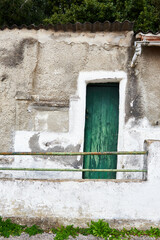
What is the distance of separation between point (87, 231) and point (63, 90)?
2.77 meters

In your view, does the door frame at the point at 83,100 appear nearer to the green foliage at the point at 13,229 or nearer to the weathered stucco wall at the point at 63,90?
the weathered stucco wall at the point at 63,90

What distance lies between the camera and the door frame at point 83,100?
4.87 m

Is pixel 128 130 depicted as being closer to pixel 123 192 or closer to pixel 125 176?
pixel 125 176

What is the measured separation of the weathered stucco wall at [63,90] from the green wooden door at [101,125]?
0.30 meters

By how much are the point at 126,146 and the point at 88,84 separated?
160cm

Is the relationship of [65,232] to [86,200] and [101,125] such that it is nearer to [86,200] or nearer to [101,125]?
[86,200]

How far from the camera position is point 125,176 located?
185 inches

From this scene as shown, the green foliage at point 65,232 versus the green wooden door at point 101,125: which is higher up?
the green wooden door at point 101,125

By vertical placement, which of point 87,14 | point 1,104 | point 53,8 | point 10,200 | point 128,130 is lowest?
point 10,200

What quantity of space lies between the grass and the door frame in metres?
1.57

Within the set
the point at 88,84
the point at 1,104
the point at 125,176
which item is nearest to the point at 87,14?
the point at 88,84

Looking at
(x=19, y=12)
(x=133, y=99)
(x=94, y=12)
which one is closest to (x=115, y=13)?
(x=94, y=12)

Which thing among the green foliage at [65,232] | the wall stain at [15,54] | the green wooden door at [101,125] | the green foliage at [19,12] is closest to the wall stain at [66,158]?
the green wooden door at [101,125]

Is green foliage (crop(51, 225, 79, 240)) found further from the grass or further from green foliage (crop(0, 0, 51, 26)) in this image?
green foliage (crop(0, 0, 51, 26))
